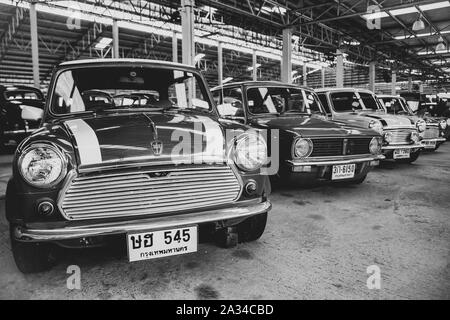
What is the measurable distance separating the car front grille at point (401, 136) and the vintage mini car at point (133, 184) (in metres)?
4.16

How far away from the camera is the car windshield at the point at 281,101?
13.8 ft

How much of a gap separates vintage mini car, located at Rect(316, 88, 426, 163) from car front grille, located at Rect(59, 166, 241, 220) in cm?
368

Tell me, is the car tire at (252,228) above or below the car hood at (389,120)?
below

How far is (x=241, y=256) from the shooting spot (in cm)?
236

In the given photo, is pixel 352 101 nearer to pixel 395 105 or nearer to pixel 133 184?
pixel 395 105

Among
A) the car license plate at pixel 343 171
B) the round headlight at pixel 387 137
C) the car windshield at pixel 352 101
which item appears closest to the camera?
the car license plate at pixel 343 171

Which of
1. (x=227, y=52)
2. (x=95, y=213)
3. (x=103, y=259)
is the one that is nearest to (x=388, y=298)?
(x=95, y=213)

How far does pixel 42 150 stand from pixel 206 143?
0.91m

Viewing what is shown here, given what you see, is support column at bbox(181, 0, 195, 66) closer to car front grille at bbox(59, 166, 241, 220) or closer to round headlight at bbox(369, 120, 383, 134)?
round headlight at bbox(369, 120, 383, 134)

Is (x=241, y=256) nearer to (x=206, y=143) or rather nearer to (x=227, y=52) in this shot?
(x=206, y=143)

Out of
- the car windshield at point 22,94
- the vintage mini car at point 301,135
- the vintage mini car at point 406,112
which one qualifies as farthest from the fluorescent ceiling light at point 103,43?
the vintage mini car at point 301,135

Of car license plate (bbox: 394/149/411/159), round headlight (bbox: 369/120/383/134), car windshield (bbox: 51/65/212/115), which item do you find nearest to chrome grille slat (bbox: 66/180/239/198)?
car windshield (bbox: 51/65/212/115)

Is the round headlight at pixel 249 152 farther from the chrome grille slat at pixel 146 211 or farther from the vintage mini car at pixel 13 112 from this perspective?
the vintage mini car at pixel 13 112

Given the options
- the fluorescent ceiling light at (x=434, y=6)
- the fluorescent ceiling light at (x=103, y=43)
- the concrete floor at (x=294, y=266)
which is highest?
the fluorescent ceiling light at (x=103, y=43)
